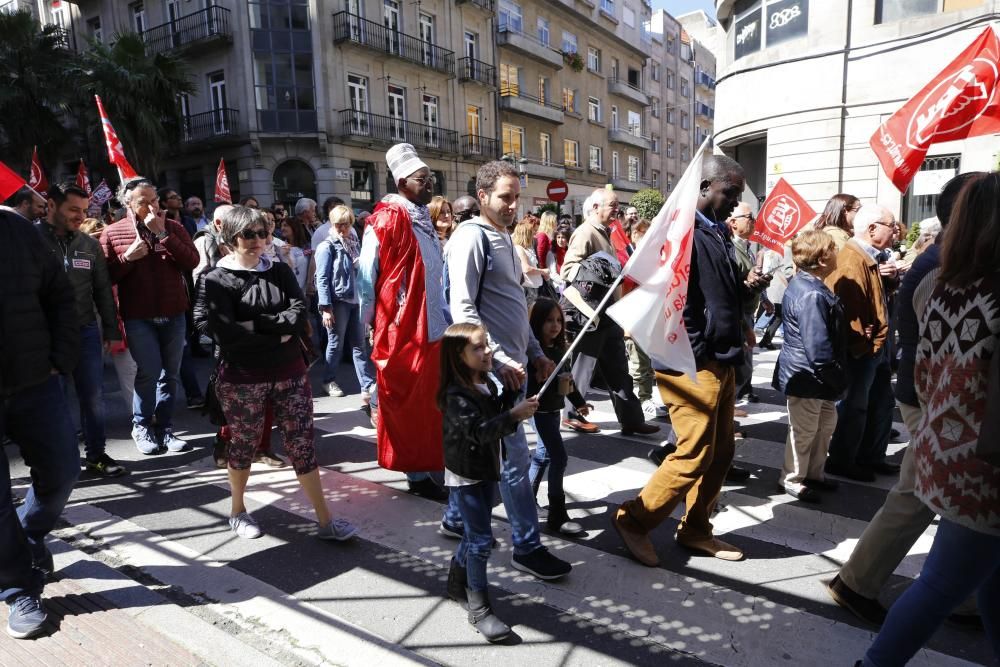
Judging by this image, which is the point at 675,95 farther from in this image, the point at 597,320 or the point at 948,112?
the point at 597,320

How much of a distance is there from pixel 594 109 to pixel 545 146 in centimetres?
604

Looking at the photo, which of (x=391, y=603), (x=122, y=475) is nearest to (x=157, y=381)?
(x=122, y=475)

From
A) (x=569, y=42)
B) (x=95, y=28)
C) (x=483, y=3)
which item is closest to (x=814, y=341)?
(x=483, y=3)

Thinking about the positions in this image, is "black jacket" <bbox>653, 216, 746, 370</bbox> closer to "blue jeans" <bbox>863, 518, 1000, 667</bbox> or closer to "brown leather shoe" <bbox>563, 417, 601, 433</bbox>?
"blue jeans" <bbox>863, 518, 1000, 667</bbox>

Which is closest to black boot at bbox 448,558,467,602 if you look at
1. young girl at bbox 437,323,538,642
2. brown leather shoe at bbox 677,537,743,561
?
young girl at bbox 437,323,538,642

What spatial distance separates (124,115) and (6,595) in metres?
21.0

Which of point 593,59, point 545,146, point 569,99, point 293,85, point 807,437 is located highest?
point 593,59

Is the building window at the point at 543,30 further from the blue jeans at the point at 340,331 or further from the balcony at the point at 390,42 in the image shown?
the blue jeans at the point at 340,331

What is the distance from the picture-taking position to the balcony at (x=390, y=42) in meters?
23.6

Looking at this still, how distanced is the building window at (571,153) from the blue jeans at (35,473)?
1389 inches

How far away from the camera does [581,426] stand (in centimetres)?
577

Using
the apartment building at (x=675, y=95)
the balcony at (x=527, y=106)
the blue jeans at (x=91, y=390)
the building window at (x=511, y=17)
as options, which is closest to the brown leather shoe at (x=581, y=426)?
the blue jeans at (x=91, y=390)

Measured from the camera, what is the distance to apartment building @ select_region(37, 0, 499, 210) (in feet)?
75.3

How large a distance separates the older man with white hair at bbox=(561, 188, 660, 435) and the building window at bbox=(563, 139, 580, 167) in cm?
3213
